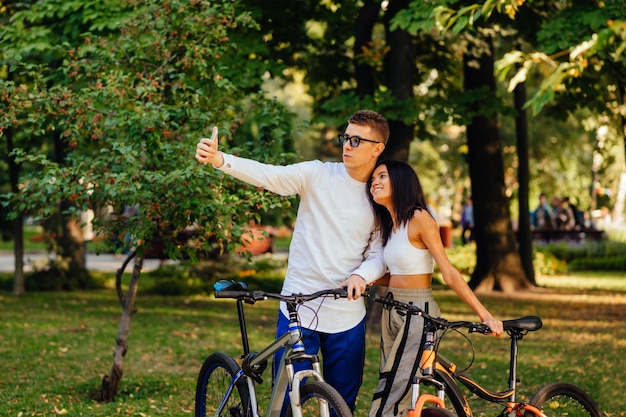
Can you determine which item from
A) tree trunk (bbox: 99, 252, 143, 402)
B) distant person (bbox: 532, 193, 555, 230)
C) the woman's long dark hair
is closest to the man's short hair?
the woman's long dark hair

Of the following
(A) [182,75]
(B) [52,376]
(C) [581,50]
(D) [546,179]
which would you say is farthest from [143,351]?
(D) [546,179]

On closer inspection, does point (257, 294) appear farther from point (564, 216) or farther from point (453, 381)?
point (564, 216)

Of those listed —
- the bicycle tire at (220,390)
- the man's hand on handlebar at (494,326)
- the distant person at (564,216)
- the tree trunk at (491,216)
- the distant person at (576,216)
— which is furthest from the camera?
the distant person at (576,216)

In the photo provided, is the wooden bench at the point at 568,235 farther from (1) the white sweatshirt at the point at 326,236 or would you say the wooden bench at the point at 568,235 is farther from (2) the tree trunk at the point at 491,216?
(1) the white sweatshirt at the point at 326,236

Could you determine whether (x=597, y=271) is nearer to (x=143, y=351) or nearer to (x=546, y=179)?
(x=546, y=179)

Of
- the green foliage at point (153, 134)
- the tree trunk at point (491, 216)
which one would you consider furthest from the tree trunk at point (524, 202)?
the green foliage at point (153, 134)

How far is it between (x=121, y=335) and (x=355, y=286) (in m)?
4.28

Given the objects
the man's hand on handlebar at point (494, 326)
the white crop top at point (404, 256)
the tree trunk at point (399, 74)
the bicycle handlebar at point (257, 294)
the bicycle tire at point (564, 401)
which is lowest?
the bicycle tire at point (564, 401)

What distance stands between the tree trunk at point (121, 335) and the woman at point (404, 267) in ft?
12.3

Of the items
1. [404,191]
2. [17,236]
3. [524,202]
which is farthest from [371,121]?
[524,202]

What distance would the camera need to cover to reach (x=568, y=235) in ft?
99.7

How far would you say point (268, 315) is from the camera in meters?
15.5

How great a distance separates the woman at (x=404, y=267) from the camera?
485cm

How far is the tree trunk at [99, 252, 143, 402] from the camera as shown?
8305 millimetres
